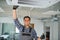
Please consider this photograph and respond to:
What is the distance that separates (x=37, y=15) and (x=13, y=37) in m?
2.31

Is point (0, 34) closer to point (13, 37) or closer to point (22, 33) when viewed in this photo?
point (13, 37)

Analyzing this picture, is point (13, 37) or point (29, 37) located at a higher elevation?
point (29, 37)

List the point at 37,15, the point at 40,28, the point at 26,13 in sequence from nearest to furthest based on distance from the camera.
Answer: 1. the point at 26,13
2. the point at 37,15
3. the point at 40,28

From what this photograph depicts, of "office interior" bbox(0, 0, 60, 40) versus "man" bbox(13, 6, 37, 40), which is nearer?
"man" bbox(13, 6, 37, 40)

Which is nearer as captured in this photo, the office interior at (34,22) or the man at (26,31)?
the man at (26,31)

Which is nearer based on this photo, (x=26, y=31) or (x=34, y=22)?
(x=26, y=31)

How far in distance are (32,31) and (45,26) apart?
33.2 feet

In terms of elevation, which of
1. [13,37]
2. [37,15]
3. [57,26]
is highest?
[37,15]

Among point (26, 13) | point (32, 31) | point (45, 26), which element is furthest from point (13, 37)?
point (32, 31)

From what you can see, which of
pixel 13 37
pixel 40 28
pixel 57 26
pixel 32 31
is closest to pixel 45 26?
pixel 40 28

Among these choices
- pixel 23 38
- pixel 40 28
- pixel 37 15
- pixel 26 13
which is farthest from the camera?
pixel 40 28

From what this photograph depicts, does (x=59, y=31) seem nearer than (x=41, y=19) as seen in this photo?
Yes

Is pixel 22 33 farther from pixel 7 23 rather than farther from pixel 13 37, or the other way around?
pixel 7 23

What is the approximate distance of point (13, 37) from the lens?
10250 mm
